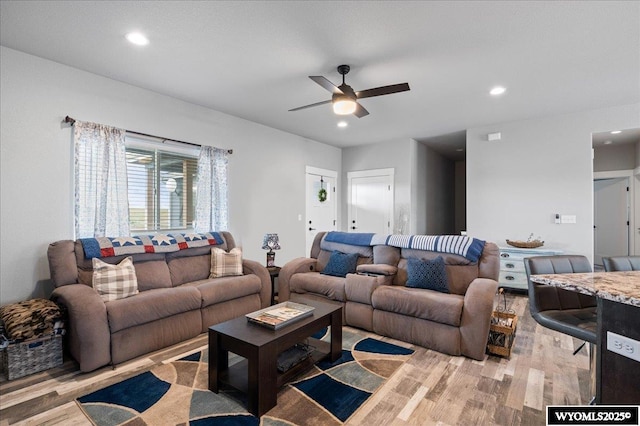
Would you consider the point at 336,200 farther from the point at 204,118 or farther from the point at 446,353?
the point at 446,353

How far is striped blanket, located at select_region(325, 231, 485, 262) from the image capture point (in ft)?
10.3

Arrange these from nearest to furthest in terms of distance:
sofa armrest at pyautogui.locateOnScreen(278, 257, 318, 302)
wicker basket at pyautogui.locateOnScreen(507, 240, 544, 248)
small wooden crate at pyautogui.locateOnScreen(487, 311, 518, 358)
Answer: small wooden crate at pyautogui.locateOnScreen(487, 311, 518, 358) < sofa armrest at pyautogui.locateOnScreen(278, 257, 318, 302) < wicker basket at pyautogui.locateOnScreen(507, 240, 544, 248)

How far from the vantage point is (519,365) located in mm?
2498

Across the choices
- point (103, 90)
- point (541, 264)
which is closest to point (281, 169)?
point (103, 90)

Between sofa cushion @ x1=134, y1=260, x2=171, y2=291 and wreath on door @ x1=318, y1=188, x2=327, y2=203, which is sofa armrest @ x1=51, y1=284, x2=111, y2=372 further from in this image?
wreath on door @ x1=318, y1=188, x2=327, y2=203

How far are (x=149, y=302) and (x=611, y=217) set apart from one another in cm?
813

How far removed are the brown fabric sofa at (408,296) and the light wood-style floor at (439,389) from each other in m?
0.19

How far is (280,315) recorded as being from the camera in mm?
2326

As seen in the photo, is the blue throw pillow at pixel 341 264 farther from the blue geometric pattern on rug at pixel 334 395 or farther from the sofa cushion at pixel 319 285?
the blue geometric pattern on rug at pixel 334 395

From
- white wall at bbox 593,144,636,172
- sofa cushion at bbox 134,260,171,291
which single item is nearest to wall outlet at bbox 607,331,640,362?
sofa cushion at bbox 134,260,171,291

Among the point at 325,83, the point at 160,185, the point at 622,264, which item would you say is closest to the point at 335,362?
the point at 622,264

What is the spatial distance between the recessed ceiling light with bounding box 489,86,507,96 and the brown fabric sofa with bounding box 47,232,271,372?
355cm

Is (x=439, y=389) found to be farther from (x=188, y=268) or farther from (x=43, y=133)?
(x=43, y=133)

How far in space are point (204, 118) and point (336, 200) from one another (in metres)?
3.39
